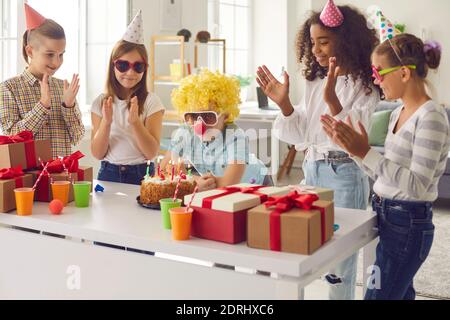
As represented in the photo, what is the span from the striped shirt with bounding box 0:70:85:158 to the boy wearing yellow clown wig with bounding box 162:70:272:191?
550mm

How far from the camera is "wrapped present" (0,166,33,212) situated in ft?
6.87

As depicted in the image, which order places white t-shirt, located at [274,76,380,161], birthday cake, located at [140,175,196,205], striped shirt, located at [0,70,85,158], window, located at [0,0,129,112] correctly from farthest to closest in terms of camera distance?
window, located at [0,0,129,112] → striped shirt, located at [0,70,85,158] → white t-shirt, located at [274,76,380,161] → birthday cake, located at [140,175,196,205]

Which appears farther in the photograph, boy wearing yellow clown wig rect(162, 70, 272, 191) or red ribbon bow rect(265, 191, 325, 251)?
boy wearing yellow clown wig rect(162, 70, 272, 191)

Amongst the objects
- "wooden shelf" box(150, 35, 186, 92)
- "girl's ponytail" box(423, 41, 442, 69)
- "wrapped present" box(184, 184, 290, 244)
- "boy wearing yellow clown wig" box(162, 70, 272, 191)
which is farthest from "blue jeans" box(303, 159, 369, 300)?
"wooden shelf" box(150, 35, 186, 92)

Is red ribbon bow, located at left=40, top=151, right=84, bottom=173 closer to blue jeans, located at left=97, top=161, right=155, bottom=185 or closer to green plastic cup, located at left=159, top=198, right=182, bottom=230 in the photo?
blue jeans, located at left=97, top=161, right=155, bottom=185

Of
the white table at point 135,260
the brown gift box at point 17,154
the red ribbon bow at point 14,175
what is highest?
the brown gift box at point 17,154

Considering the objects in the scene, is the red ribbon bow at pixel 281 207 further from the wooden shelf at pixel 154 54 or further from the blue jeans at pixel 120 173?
the wooden shelf at pixel 154 54

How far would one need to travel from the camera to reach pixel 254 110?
6.54 metres

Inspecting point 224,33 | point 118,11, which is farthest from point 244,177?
point 224,33

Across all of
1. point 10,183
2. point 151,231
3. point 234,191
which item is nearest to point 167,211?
point 151,231

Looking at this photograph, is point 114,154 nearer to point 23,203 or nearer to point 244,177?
point 244,177

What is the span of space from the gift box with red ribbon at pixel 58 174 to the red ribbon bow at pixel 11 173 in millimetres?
67

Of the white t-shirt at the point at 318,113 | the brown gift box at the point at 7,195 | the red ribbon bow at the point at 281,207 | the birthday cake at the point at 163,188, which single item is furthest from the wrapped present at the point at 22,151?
the red ribbon bow at the point at 281,207

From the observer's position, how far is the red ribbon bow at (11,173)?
84.4 inches
